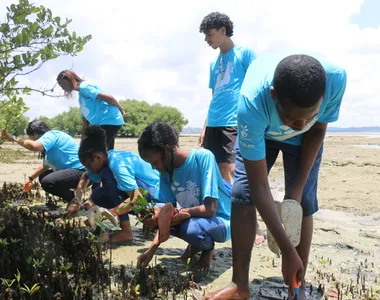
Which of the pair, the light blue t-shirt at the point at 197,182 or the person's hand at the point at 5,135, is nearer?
the light blue t-shirt at the point at 197,182

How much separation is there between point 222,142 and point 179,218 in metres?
1.53

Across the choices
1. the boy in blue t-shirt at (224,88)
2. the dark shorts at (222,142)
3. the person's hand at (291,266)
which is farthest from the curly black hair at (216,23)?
the person's hand at (291,266)

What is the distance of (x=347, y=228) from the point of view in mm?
4676

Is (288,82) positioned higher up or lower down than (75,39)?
lower down

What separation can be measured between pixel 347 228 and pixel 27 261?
11.4 ft

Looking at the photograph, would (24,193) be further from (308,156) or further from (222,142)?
(308,156)

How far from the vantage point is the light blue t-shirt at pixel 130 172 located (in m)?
3.64

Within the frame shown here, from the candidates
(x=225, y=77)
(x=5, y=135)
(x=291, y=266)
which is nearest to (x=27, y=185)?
(x=5, y=135)

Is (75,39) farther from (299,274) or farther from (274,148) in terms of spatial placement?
(299,274)

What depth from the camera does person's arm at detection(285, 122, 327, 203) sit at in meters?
2.50

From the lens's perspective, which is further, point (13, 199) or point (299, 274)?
point (13, 199)

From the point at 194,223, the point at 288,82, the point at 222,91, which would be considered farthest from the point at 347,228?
the point at 288,82

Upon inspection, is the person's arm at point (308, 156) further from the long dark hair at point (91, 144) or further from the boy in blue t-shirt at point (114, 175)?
the long dark hair at point (91, 144)

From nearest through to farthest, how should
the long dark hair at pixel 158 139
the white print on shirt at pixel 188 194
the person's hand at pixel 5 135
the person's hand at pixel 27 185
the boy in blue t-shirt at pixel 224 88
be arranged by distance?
1. the long dark hair at pixel 158 139
2. the white print on shirt at pixel 188 194
3. the person's hand at pixel 5 135
4. the boy in blue t-shirt at pixel 224 88
5. the person's hand at pixel 27 185
